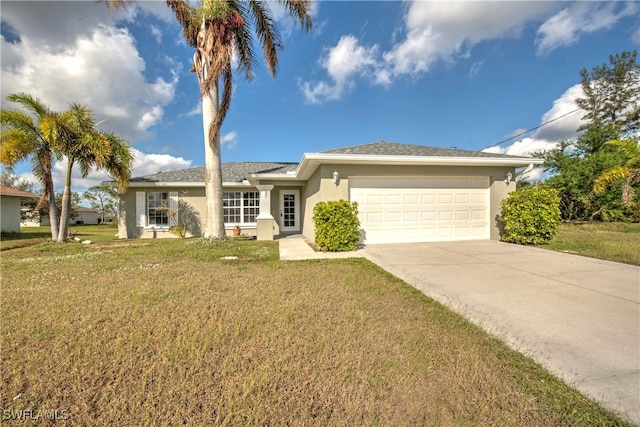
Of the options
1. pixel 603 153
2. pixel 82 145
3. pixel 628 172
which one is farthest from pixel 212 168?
pixel 603 153

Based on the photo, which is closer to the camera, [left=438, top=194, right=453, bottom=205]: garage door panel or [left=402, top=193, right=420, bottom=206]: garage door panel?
[left=402, top=193, right=420, bottom=206]: garage door panel

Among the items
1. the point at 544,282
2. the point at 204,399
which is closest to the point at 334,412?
the point at 204,399

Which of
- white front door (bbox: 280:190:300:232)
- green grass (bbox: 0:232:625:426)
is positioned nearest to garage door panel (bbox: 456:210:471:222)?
green grass (bbox: 0:232:625:426)

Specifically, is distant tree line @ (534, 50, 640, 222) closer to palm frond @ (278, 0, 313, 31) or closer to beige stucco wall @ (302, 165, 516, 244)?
beige stucco wall @ (302, 165, 516, 244)

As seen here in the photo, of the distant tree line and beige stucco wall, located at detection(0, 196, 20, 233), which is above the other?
the distant tree line

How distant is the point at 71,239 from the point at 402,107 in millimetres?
18902

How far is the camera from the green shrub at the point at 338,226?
779cm

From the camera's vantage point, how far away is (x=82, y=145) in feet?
32.6

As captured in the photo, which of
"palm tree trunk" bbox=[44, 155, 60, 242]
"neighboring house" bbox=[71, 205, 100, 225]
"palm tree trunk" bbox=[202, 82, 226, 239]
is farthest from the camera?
"neighboring house" bbox=[71, 205, 100, 225]

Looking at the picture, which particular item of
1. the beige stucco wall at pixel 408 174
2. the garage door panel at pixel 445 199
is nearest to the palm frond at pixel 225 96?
the beige stucco wall at pixel 408 174

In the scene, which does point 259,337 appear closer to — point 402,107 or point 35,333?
point 35,333

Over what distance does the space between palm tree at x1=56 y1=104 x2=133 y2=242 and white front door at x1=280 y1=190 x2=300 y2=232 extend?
7153 millimetres

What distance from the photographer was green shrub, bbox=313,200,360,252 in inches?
307

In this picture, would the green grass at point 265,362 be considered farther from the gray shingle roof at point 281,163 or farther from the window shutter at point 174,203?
the window shutter at point 174,203
